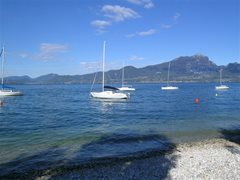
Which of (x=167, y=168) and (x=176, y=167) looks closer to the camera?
(x=167, y=168)

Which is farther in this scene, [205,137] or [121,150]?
[205,137]

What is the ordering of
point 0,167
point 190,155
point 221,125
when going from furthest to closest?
point 221,125
point 190,155
point 0,167

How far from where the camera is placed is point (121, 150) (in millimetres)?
19078

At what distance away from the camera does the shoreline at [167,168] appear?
13.2 metres

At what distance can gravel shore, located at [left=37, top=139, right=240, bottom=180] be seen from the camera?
13159mm

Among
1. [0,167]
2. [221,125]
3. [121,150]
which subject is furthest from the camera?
[221,125]

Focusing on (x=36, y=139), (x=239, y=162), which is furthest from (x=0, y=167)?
(x=239, y=162)

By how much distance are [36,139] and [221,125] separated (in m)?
20.2

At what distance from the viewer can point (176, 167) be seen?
47.5ft

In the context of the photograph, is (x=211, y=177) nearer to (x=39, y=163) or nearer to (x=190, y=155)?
(x=190, y=155)

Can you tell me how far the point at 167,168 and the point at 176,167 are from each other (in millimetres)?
531

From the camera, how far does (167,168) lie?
47.1ft

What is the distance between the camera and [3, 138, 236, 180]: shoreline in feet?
43.4

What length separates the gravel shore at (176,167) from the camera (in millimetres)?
13159
